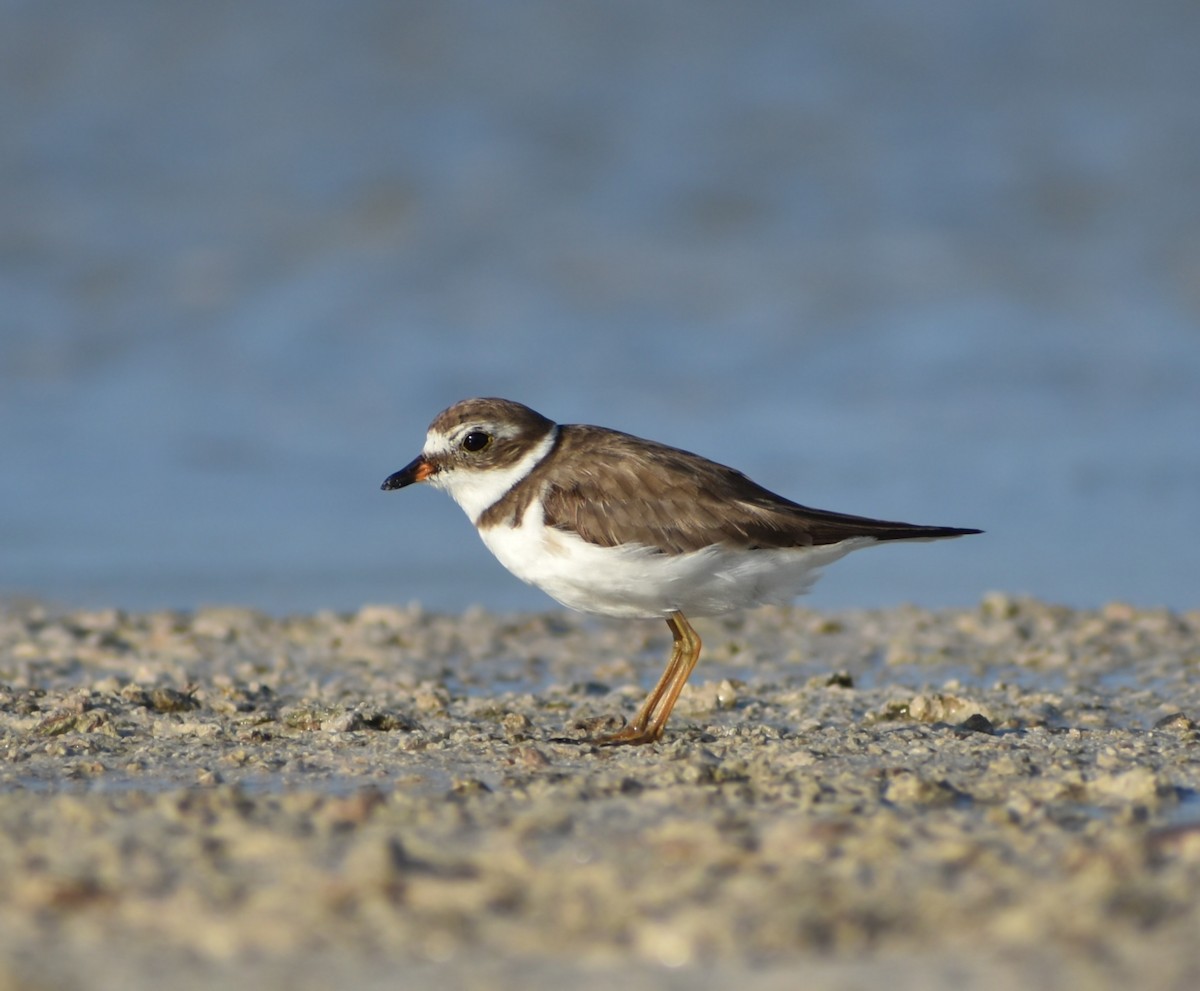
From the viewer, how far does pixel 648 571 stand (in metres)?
5.09

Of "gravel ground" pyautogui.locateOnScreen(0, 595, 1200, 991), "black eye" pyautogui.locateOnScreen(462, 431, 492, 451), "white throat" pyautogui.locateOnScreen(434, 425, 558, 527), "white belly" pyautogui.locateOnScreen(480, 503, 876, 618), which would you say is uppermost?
"black eye" pyautogui.locateOnScreen(462, 431, 492, 451)

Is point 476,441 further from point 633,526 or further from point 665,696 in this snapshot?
point 665,696

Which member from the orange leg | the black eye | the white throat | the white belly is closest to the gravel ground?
the orange leg

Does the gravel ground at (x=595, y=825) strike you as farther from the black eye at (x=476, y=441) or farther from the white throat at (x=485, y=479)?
the black eye at (x=476, y=441)

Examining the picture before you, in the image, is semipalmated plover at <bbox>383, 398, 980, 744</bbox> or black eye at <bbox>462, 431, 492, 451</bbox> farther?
black eye at <bbox>462, 431, 492, 451</bbox>

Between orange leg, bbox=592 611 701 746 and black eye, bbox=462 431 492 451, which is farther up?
black eye, bbox=462 431 492 451

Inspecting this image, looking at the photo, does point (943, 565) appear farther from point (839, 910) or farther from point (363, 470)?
point (839, 910)

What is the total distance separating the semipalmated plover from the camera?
16.8 ft

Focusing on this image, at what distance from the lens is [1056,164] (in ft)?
55.8

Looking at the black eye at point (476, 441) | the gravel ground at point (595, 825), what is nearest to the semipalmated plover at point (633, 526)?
the black eye at point (476, 441)

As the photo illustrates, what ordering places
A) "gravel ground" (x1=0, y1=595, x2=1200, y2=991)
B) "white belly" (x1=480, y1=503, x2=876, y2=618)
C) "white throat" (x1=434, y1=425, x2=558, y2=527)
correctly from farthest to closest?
"white throat" (x1=434, y1=425, x2=558, y2=527), "white belly" (x1=480, y1=503, x2=876, y2=618), "gravel ground" (x1=0, y1=595, x2=1200, y2=991)

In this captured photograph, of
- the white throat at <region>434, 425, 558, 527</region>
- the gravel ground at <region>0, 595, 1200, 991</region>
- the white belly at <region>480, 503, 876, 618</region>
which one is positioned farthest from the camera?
the white throat at <region>434, 425, 558, 527</region>

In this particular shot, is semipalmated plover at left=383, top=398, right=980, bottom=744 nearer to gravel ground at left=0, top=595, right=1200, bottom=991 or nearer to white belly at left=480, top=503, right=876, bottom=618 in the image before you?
white belly at left=480, top=503, right=876, bottom=618

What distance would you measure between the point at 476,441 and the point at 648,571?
0.89 m
